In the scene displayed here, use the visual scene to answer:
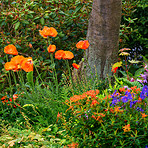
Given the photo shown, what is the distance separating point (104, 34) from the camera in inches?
146

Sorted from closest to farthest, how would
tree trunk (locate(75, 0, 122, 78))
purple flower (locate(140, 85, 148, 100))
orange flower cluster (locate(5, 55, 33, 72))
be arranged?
1. purple flower (locate(140, 85, 148, 100))
2. orange flower cluster (locate(5, 55, 33, 72))
3. tree trunk (locate(75, 0, 122, 78))

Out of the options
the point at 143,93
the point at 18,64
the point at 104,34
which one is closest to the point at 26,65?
the point at 18,64

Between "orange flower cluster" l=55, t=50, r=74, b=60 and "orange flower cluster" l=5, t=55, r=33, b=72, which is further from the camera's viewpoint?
"orange flower cluster" l=55, t=50, r=74, b=60

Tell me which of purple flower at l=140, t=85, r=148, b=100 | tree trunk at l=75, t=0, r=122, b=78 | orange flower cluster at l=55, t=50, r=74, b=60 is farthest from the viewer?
tree trunk at l=75, t=0, r=122, b=78

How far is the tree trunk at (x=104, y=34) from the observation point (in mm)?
3662

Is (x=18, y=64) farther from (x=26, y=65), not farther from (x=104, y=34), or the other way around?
(x=104, y=34)

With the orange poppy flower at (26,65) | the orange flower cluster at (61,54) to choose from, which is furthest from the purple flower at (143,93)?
the orange poppy flower at (26,65)

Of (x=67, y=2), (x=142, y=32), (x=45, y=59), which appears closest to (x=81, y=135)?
(x=45, y=59)

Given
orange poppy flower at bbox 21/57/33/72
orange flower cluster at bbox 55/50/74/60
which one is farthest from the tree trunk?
orange poppy flower at bbox 21/57/33/72

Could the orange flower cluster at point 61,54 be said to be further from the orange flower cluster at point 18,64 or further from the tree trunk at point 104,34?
the tree trunk at point 104,34

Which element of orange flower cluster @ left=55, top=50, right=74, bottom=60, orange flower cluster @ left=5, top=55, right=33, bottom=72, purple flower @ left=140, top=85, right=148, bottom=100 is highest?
orange flower cluster @ left=55, top=50, right=74, bottom=60

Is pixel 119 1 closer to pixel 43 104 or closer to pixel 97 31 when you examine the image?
pixel 97 31

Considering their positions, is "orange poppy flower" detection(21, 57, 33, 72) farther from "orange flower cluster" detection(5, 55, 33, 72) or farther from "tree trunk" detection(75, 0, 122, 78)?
"tree trunk" detection(75, 0, 122, 78)

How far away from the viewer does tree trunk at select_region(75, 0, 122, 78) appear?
3662 millimetres
